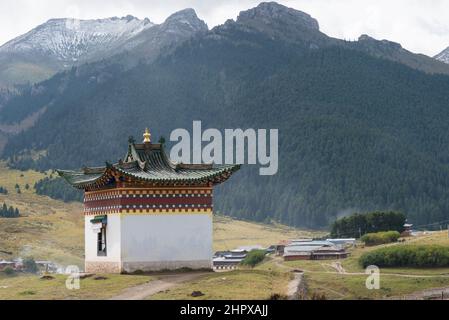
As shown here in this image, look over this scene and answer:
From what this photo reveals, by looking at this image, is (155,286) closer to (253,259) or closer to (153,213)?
(153,213)

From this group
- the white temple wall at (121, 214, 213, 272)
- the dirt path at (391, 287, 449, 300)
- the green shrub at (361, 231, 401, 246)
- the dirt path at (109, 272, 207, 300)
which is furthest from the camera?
the green shrub at (361, 231, 401, 246)

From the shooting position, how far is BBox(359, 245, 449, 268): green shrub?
96.1 m

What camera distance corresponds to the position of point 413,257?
319ft

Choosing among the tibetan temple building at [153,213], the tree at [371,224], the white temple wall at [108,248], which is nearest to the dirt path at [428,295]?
the tibetan temple building at [153,213]

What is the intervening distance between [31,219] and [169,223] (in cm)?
14713

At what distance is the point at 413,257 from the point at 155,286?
57791 mm

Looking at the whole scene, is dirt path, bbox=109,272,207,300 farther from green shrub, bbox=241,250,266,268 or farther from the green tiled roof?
green shrub, bbox=241,250,266,268

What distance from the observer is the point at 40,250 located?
151 m

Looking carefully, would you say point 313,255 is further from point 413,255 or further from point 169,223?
point 169,223

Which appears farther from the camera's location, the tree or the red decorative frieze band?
the tree

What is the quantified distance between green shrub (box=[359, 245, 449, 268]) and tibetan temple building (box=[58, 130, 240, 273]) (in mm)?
50001

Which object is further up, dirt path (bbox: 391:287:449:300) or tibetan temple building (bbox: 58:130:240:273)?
tibetan temple building (bbox: 58:130:240:273)

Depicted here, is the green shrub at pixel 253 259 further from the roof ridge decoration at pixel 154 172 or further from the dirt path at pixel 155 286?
the dirt path at pixel 155 286

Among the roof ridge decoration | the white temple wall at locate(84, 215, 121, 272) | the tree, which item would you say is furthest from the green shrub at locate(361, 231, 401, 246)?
the roof ridge decoration
